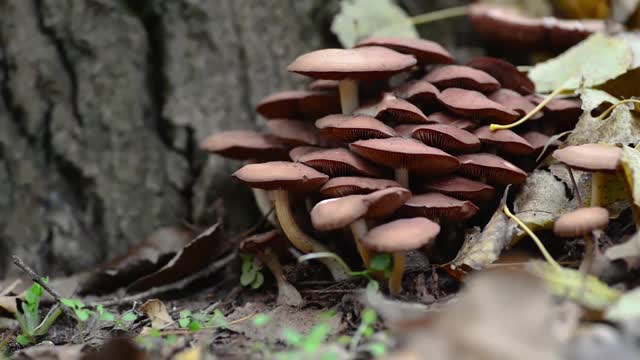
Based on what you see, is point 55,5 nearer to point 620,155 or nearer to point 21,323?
point 21,323

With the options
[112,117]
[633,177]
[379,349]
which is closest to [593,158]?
[633,177]

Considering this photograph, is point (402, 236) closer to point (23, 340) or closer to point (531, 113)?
point (531, 113)

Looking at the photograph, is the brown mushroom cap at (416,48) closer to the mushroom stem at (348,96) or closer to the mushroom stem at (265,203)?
the mushroom stem at (348,96)

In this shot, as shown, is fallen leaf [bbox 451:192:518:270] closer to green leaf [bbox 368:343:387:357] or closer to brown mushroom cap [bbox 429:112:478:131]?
brown mushroom cap [bbox 429:112:478:131]

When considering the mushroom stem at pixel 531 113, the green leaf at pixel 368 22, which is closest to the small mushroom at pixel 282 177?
the mushroom stem at pixel 531 113

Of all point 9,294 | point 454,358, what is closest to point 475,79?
point 454,358

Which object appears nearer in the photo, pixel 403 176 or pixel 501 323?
pixel 501 323
